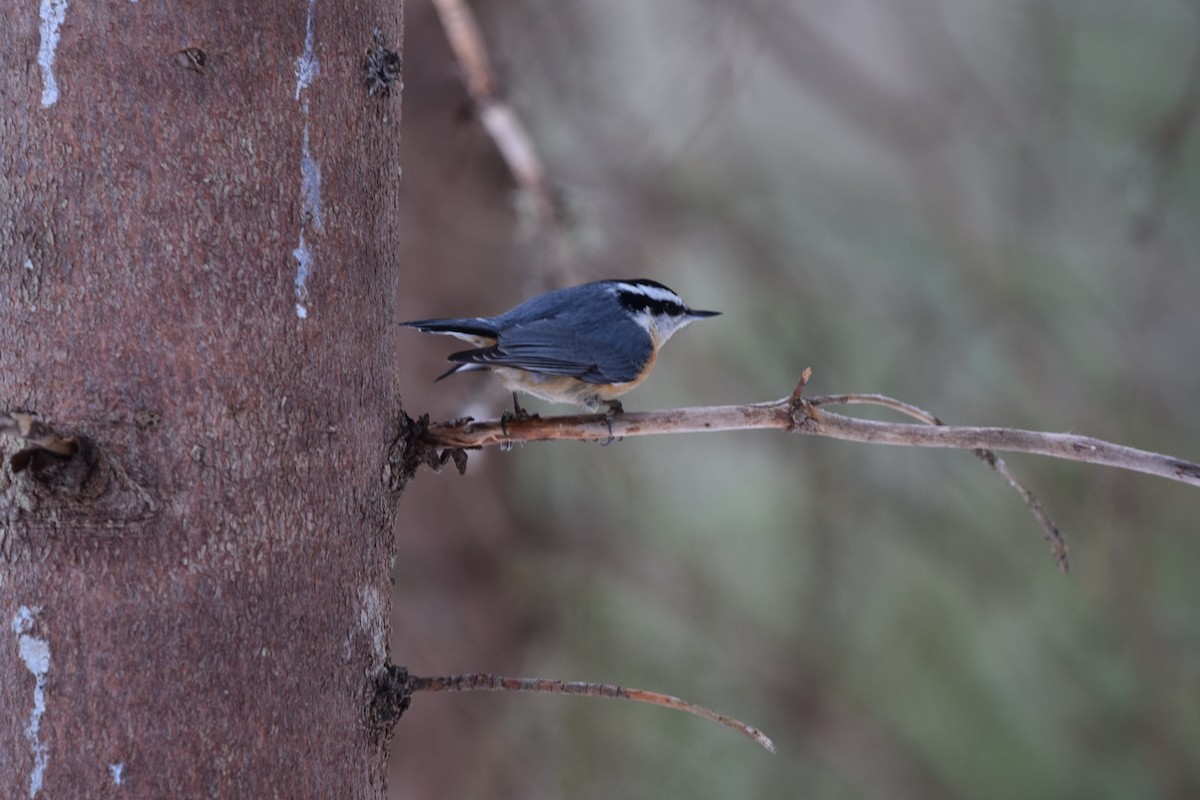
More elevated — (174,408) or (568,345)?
(568,345)

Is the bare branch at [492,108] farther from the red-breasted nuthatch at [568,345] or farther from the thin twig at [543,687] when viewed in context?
the thin twig at [543,687]

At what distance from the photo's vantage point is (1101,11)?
15.1 ft

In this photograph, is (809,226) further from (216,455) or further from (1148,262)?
(216,455)

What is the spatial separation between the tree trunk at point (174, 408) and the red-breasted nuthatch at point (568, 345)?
1.14m

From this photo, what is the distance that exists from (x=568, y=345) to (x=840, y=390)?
1.80 m

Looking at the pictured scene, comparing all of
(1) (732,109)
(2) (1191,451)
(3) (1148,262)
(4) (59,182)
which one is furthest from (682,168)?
(4) (59,182)

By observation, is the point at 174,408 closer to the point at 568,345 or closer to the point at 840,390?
the point at 568,345

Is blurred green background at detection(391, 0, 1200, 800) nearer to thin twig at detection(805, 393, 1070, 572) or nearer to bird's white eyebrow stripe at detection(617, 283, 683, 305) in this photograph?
bird's white eyebrow stripe at detection(617, 283, 683, 305)

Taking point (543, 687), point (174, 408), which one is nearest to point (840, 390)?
point (543, 687)

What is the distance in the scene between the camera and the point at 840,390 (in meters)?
4.22

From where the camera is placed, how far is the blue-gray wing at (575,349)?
8.69 feet

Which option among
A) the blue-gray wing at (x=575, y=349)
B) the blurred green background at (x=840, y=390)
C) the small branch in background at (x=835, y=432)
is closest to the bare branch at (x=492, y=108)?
the blurred green background at (x=840, y=390)

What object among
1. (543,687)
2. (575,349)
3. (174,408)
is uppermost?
(575,349)

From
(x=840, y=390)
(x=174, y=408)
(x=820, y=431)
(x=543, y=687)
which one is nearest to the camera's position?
(x=174, y=408)
